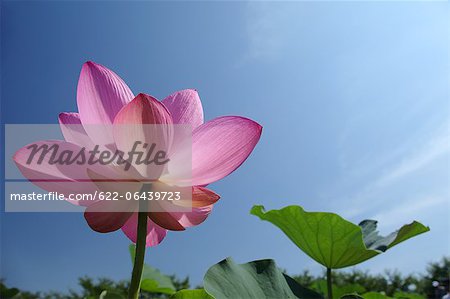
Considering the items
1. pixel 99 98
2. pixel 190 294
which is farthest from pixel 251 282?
pixel 99 98

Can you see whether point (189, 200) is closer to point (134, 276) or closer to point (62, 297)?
point (134, 276)

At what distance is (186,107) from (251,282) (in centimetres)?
42

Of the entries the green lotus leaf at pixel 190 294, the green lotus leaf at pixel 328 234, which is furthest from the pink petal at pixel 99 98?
the green lotus leaf at pixel 328 234

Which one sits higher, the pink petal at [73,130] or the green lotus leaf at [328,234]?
the pink petal at [73,130]

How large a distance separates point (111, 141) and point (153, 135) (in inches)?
2.0

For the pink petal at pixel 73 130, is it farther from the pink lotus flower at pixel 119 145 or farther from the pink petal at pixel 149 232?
the pink petal at pixel 149 232

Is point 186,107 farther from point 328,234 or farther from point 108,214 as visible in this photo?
point 328,234

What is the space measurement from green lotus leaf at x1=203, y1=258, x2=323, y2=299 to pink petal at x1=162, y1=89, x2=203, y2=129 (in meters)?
0.29

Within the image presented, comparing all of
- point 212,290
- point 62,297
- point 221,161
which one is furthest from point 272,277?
point 62,297

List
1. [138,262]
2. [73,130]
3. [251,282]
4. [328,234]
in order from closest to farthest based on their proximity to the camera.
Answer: [138,262] < [73,130] < [251,282] < [328,234]

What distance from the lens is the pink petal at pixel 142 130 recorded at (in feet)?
1.60

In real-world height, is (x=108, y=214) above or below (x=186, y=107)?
below

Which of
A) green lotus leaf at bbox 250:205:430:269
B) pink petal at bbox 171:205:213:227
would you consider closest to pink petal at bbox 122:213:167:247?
pink petal at bbox 171:205:213:227

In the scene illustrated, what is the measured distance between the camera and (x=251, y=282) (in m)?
0.83
